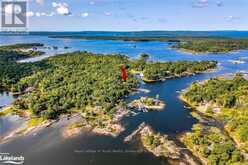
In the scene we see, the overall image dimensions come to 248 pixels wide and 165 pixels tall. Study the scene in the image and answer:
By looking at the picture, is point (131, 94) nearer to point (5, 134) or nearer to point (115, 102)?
point (115, 102)

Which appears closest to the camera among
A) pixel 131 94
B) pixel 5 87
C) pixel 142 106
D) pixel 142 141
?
pixel 142 141

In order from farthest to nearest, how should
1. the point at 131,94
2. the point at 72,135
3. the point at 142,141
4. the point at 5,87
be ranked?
the point at 5,87, the point at 131,94, the point at 72,135, the point at 142,141

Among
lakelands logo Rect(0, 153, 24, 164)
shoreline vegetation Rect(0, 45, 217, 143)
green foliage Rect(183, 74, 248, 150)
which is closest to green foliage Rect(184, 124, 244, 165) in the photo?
green foliage Rect(183, 74, 248, 150)

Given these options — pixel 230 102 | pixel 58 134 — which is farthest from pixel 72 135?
pixel 230 102

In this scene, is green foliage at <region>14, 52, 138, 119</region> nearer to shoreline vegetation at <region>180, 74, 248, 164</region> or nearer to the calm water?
the calm water

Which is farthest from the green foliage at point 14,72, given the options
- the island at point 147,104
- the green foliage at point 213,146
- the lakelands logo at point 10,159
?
the green foliage at point 213,146

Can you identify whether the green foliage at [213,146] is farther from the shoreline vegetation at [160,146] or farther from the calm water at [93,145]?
the calm water at [93,145]
